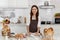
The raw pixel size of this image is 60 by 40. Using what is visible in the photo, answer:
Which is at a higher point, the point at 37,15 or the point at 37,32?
the point at 37,15

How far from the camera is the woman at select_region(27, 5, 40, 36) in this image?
103 cm

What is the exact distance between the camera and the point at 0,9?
7.05ft

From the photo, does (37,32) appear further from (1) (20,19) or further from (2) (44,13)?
(2) (44,13)

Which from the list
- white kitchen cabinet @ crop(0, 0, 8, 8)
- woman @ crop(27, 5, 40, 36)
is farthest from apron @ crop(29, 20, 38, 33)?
white kitchen cabinet @ crop(0, 0, 8, 8)

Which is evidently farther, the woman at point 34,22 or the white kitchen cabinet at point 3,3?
the white kitchen cabinet at point 3,3

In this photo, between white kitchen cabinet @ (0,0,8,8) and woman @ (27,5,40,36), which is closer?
woman @ (27,5,40,36)

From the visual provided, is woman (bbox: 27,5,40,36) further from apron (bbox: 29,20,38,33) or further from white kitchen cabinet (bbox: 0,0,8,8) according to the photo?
white kitchen cabinet (bbox: 0,0,8,8)

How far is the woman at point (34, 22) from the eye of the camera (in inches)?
40.5

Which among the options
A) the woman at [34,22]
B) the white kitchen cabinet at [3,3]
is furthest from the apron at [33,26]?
the white kitchen cabinet at [3,3]

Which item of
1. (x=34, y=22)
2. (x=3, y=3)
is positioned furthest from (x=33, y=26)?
(x=3, y=3)

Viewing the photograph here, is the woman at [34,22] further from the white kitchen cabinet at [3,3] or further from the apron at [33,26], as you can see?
the white kitchen cabinet at [3,3]

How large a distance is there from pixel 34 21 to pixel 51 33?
19 centimetres

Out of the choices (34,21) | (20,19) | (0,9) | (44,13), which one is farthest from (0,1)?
(34,21)

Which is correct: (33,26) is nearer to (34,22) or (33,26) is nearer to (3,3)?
(34,22)
